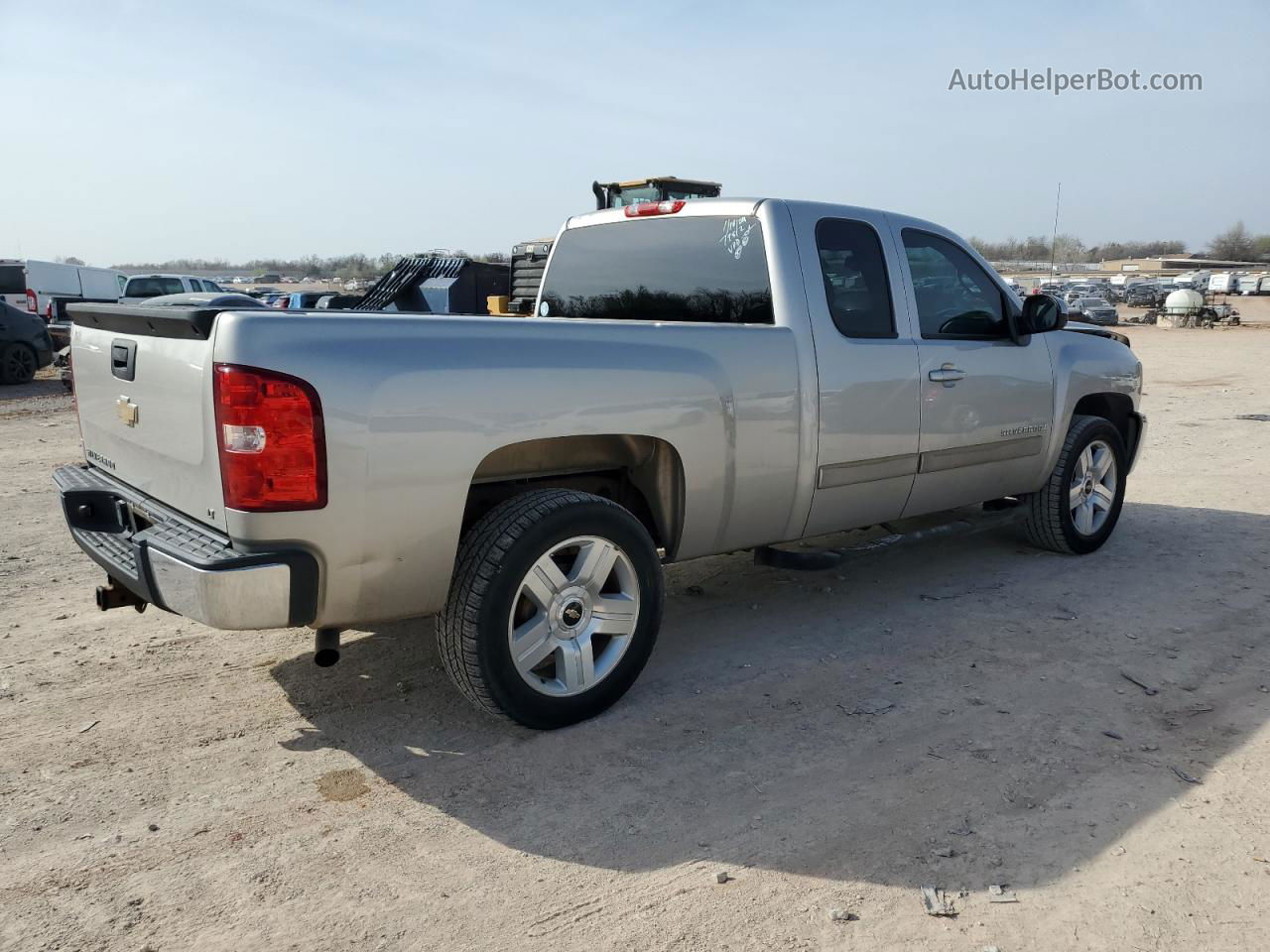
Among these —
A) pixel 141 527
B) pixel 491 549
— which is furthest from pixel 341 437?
pixel 141 527

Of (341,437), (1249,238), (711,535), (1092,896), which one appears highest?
(1249,238)

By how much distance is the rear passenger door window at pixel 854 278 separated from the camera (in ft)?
14.7

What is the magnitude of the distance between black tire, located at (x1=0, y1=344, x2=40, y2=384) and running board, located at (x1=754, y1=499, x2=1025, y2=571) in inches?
605

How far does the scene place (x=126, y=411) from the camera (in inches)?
140

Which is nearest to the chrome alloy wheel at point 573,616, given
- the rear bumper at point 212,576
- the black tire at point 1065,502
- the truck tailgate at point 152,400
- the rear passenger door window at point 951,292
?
the rear bumper at point 212,576

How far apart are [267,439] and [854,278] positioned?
2810mm

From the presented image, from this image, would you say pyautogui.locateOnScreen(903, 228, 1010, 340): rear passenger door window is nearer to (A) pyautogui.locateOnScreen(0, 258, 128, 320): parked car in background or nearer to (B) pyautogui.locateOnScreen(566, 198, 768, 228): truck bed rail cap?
(B) pyautogui.locateOnScreen(566, 198, 768, 228): truck bed rail cap

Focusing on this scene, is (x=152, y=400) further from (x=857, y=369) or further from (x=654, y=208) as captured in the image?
(x=857, y=369)

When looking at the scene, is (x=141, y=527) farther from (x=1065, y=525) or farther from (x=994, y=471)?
(x=1065, y=525)

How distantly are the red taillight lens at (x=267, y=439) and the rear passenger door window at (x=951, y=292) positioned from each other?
3.10m

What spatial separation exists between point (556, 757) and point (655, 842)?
2.01ft

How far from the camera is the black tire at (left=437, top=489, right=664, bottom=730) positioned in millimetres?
3350

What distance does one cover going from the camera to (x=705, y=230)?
4.61 m

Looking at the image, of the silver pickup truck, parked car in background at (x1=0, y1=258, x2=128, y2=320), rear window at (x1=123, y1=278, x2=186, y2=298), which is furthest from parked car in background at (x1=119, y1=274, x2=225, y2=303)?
the silver pickup truck
